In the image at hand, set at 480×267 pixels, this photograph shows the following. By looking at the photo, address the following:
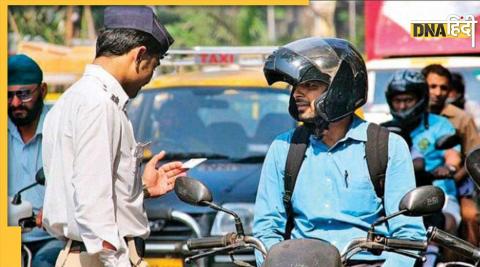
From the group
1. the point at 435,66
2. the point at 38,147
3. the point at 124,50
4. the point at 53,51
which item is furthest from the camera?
the point at 53,51

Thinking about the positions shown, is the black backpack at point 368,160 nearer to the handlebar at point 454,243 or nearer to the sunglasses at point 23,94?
the handlebar at point 454,243

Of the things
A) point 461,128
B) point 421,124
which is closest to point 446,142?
point 421,124

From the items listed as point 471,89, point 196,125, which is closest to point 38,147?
point 196,125

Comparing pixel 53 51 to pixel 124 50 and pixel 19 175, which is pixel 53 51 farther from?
pixel 124 50

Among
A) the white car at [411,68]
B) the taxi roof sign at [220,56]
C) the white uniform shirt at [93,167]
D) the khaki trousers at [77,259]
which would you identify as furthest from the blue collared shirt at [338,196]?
the white car at [411,68]

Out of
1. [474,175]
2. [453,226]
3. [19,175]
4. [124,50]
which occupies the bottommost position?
[453,226]

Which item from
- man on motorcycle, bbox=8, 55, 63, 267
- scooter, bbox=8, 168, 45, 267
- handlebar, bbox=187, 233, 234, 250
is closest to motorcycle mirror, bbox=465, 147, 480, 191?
handlebar, bbox=187, 233, 234, 250

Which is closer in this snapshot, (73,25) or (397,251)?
(397,251)

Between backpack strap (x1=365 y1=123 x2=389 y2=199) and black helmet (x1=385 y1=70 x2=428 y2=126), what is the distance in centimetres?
433

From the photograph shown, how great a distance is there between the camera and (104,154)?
504 cm

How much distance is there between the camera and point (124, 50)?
5398 millimetres

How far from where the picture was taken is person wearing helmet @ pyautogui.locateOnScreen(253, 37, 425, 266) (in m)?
5.30

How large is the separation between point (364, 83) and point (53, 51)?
10.1m

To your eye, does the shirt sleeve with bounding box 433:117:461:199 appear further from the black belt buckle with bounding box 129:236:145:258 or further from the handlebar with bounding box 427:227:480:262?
the handlebar with bounding box 427:227:480:262
